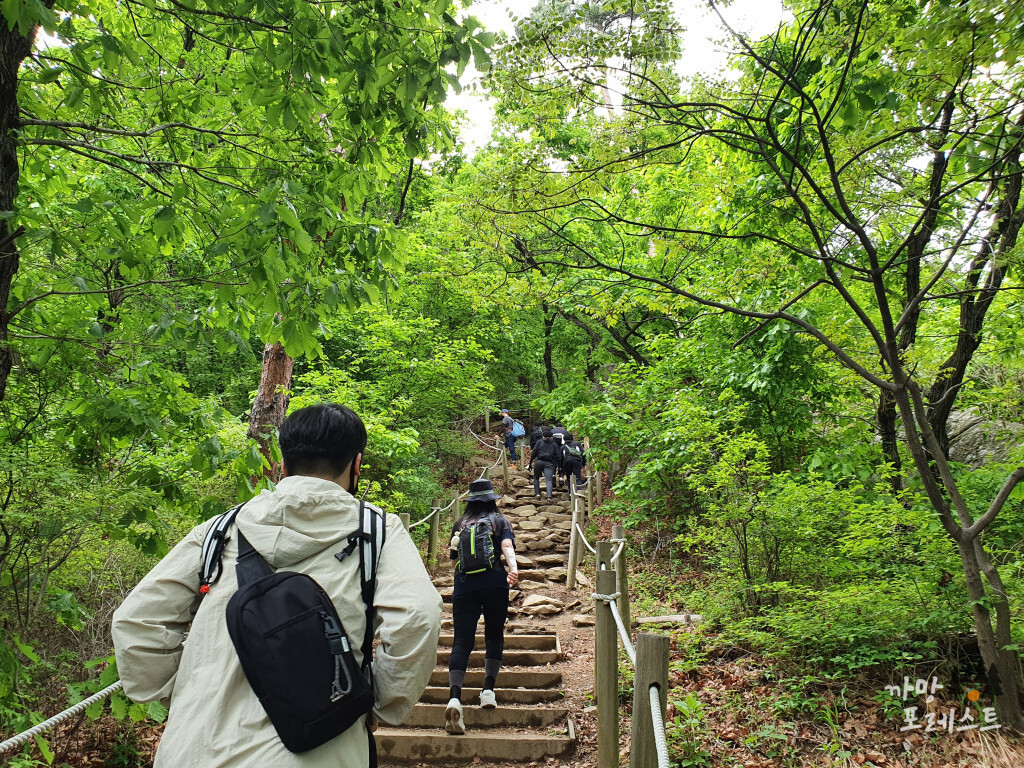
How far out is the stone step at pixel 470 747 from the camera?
432cm

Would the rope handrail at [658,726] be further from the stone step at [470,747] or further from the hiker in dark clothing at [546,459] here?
the hiker in dark clothing at [546,459]

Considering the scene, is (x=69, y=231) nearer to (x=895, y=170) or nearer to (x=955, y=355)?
(x=895, y=170)

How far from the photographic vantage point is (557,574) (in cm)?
965

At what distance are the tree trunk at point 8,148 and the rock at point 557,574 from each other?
325 inches

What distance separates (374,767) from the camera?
182cm

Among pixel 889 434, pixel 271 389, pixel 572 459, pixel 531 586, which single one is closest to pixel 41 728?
pixel 271 389

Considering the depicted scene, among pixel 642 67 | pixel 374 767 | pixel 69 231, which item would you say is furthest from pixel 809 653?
pixel 69 231

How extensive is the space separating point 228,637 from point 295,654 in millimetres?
233

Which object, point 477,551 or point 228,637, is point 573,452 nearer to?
point 477,551

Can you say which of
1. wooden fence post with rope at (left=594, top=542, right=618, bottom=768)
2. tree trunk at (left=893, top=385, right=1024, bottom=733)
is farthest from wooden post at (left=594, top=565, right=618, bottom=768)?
tree trunk at (left=893, top=385, right=1024, bottom=733)

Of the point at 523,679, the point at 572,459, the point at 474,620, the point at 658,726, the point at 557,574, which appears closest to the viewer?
the point at 658,726

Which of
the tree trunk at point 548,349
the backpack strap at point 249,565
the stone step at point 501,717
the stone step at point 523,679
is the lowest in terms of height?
the stone step at point 501,717

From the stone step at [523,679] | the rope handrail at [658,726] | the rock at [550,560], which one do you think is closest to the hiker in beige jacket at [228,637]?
the rope handrail at [658,726]

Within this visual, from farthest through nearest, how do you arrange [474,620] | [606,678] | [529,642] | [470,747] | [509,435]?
[509,435], [529,642], [474,620], [470,747], [606,678]
